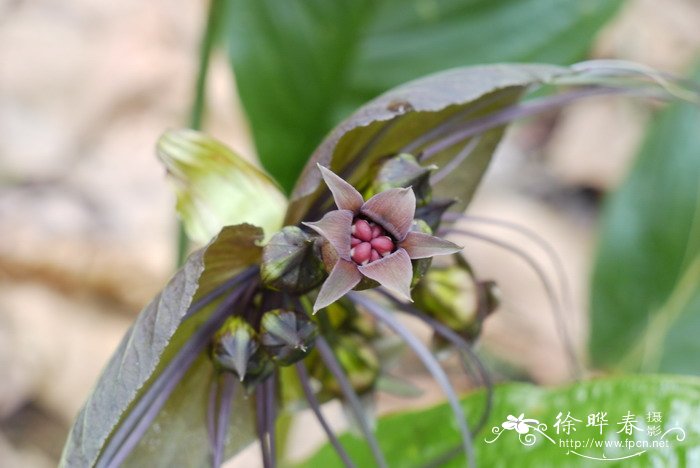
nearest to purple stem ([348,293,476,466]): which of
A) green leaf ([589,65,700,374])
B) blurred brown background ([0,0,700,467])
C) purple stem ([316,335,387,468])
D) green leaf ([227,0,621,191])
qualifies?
purple stem ([316,335,387,468])

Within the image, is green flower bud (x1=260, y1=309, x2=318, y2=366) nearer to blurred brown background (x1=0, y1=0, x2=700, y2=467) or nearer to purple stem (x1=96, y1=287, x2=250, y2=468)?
purple stem (x1=96, y1=287, x2=250, y2=468)

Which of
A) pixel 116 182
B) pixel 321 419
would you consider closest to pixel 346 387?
pixel 321 419

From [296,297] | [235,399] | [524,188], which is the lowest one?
[524,188]

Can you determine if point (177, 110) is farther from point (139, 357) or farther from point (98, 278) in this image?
point (139, 357)

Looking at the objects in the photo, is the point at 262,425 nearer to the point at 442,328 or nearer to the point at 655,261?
the point at 442,328

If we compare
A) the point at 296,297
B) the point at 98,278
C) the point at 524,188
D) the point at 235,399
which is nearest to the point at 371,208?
the point at 296,297

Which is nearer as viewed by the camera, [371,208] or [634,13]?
[371,208]

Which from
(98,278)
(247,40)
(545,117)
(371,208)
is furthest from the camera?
(545,117)

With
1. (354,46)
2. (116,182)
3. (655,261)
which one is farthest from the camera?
(116,182)
